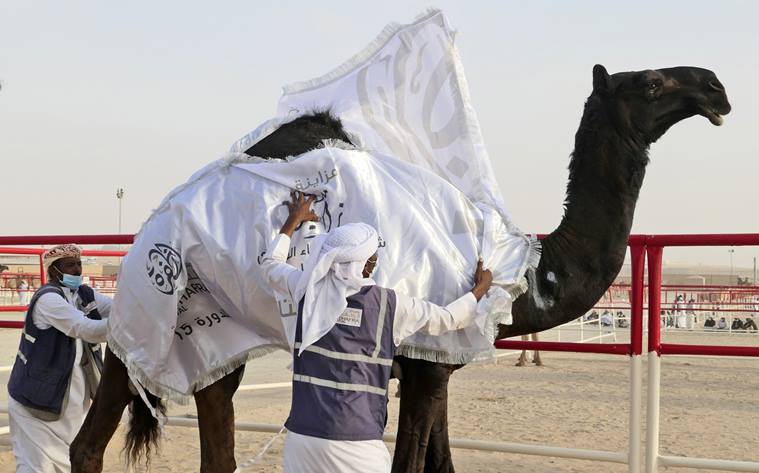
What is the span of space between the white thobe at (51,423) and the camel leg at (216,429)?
888mm

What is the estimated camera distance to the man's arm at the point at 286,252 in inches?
133

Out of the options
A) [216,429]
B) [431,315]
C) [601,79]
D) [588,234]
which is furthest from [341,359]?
[601,79]

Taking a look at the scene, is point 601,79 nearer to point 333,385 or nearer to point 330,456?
point 333,385

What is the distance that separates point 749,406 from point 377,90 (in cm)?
705

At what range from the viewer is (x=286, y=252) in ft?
11.9

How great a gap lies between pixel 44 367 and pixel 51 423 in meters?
0.31

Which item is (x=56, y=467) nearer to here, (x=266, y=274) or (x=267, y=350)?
(x=267, y=350)

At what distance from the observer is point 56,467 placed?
4.80m

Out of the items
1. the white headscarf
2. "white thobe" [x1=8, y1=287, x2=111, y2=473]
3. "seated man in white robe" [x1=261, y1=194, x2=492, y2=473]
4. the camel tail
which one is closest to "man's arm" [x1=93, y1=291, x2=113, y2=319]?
"white thobe" [x1=8, y1=287, x2=111, y2=473]

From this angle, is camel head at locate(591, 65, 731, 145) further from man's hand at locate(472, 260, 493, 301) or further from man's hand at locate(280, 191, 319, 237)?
man's hand at locate(280, 191, 319, 237)

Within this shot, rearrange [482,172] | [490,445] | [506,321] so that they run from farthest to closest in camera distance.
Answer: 1. [490,445]
2. [482,172]
3. [506,321]

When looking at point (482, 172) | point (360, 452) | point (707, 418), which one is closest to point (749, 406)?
point (707, 418)

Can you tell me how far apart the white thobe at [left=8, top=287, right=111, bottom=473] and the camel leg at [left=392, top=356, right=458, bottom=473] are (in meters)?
1.82

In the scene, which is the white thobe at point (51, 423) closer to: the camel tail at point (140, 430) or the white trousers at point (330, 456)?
the camel tail at point (140, 430)
